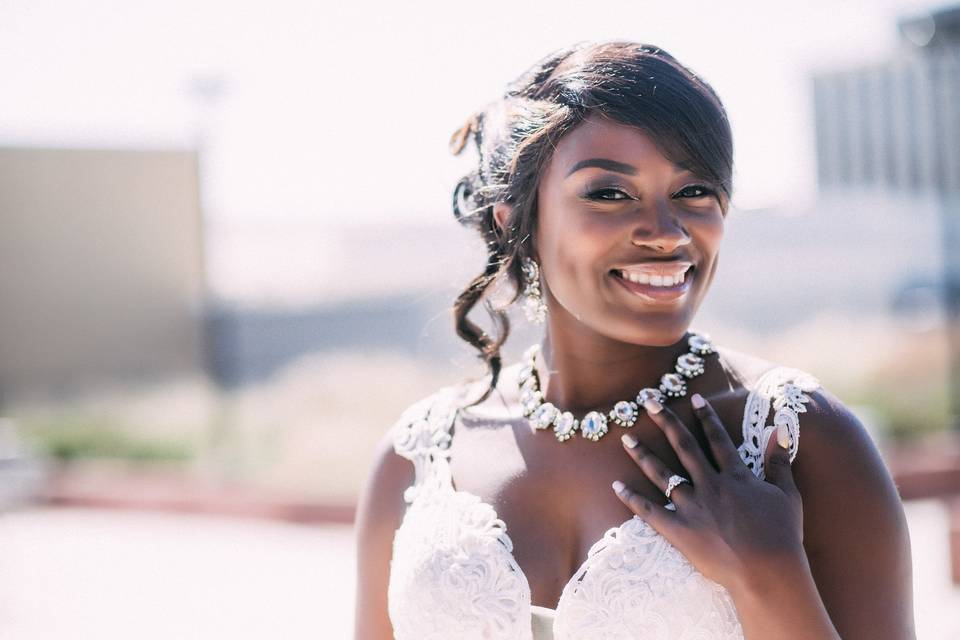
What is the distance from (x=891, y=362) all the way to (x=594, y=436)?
11.7 m

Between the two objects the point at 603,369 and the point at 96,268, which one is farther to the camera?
the point at 96,268

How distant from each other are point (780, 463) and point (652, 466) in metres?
0.24

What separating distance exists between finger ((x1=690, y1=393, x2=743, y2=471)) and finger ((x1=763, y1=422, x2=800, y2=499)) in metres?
0.05

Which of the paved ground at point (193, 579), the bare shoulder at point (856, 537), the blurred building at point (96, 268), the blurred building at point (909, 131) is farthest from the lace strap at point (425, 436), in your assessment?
the blurred building at point (96, 268)

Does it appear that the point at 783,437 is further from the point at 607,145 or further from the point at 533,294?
the point at 533,294

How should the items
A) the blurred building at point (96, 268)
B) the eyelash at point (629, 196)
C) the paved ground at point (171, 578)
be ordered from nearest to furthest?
the eyelash at point (629, 196)
the paved ground at point (171, 578)
the blurred building at point (96, 268)

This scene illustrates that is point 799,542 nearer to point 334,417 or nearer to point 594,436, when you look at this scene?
point 594,436

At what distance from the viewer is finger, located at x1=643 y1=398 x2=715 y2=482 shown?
1.79 metres

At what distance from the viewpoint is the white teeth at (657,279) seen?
6.18 ft

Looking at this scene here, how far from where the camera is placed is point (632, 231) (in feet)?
6.19

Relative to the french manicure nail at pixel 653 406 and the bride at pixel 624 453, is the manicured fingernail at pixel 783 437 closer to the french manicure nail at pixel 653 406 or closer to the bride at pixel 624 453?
the bride at pixel 624 453

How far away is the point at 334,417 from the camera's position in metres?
13.2

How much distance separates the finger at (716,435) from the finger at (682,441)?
0.08 ft

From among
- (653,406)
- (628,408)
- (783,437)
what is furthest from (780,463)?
(628,408)
